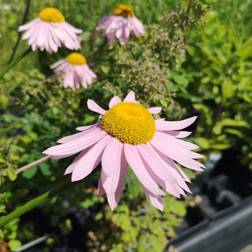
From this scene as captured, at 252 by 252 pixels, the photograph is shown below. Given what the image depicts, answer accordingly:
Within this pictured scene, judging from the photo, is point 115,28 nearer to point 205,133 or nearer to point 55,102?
point 55,102

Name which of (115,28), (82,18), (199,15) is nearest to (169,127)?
(199,15)

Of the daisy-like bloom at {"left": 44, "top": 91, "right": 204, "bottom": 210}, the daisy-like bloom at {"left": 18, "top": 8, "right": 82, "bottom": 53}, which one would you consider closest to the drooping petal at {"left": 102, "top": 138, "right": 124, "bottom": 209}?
the daisy-like bloom at {"left": 44, "top": 91, "right": 204, "bottom": 210}

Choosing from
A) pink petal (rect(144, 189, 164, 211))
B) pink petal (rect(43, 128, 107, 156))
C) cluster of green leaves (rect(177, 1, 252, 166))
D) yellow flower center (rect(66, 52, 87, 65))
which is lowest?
cluster of green leaves (rect(177, 1, 252, 166))

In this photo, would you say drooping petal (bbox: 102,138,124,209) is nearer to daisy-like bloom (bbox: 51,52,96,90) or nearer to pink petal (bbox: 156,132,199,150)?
pink petal (bbox: 156,132,199,150)

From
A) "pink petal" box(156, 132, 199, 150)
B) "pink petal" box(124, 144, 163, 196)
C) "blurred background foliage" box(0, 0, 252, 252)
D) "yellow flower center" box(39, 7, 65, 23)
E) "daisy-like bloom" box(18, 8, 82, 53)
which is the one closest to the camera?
"pink petal" box(124, 144, 163, 196)

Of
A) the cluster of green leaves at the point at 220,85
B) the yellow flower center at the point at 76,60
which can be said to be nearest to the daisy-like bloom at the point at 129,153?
the yellow flower center at the point at 76,60

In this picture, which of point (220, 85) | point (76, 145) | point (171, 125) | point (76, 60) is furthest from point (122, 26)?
point (76, 145)

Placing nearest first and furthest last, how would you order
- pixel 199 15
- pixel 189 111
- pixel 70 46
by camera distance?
pixel 199 15
pixel 70 46
pixel 189 111
